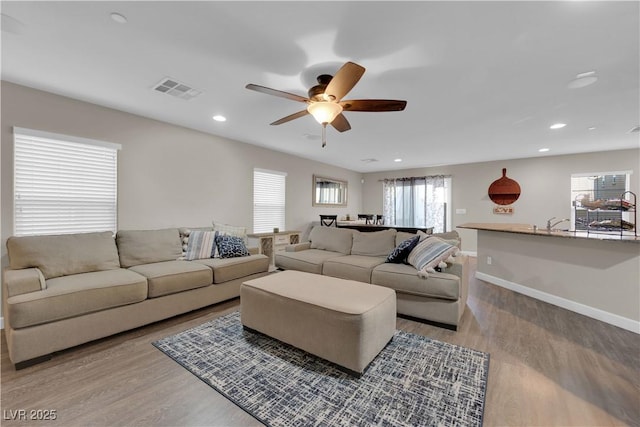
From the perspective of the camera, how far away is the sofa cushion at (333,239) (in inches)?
168

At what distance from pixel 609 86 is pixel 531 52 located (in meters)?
1.28

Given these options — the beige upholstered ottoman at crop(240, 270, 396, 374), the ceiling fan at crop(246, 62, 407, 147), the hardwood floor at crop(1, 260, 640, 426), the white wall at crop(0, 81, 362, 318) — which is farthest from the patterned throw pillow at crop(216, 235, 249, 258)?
the ceiling fan at crop(246, 62, 407, 147)

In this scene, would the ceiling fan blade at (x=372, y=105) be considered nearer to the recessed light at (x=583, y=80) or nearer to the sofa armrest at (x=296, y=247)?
the recessed light at (x=583, y=80)

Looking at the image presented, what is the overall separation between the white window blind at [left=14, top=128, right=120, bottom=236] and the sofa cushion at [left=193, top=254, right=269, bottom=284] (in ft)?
4.42

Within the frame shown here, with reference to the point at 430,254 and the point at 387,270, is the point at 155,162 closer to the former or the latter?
the point at 387,270

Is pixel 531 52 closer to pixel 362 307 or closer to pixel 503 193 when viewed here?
→ pixel 362 307

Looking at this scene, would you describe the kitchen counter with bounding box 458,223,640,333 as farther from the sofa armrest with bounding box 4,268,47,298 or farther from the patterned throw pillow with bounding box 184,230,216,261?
the sofa armrest with bounding box 4,268,47,298

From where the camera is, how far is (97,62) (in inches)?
87.9

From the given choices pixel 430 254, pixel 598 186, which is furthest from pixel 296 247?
pixel 598 186

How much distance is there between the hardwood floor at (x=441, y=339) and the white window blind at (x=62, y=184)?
130 cm

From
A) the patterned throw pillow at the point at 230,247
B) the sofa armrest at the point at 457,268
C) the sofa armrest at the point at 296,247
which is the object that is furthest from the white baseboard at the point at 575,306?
the patterned throw pillow at the point at 230,247

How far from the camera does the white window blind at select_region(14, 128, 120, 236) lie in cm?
271

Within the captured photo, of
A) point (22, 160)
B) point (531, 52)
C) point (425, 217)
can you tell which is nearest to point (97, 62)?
point (22, 160)

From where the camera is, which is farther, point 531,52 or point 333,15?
point 531,52
